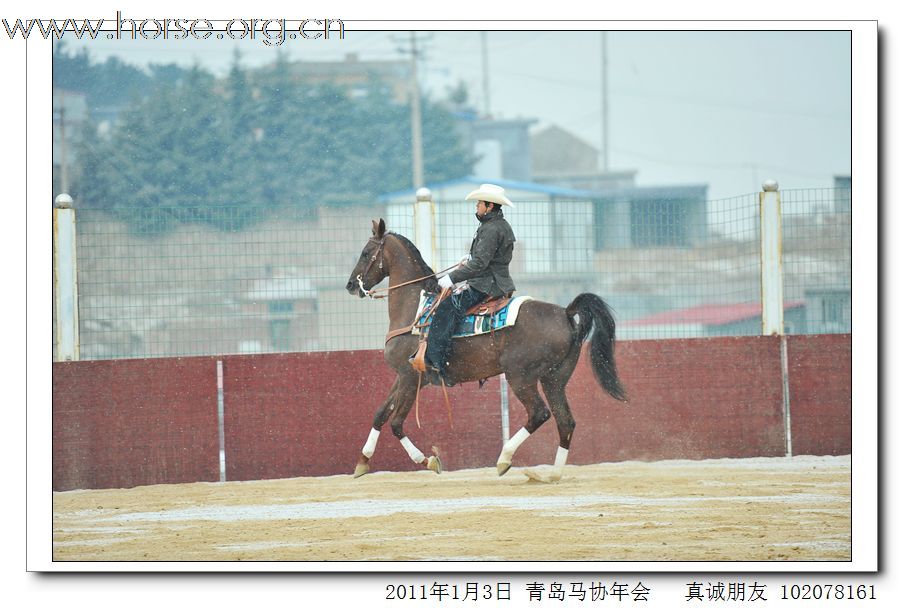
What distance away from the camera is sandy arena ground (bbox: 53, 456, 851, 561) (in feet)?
26.7

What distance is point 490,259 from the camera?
10.5m

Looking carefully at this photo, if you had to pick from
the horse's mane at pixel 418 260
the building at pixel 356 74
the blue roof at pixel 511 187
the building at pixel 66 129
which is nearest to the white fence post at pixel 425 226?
the horse's mane at pixel 418 260

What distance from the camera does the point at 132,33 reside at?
29.5ft

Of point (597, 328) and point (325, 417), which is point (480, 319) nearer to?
point (597, 328)

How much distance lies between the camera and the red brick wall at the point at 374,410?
12094mm

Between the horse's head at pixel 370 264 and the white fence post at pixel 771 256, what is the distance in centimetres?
451

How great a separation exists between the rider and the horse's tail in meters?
0.66

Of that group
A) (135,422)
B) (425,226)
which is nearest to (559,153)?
(425,226)

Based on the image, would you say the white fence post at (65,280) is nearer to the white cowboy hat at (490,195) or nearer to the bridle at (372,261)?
the bridle at (372,261)

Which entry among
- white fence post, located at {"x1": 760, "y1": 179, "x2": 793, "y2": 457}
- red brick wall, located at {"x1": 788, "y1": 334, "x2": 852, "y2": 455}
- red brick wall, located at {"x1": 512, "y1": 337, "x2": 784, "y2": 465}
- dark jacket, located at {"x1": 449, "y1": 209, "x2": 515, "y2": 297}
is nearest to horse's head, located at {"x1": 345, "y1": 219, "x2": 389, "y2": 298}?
dark jacket, located at {"x1": 449, "y1": 209, "x2": 515, "y2": 297}

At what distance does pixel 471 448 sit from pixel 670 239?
3.56 meters

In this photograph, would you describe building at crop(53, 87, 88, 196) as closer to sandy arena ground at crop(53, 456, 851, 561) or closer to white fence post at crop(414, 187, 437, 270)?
white fence post at crop(414, 187, 437, 270)

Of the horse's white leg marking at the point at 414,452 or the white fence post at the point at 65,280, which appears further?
the white fence post at the point at 65,280

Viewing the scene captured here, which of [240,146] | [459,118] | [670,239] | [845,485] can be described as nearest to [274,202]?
[240,146]
